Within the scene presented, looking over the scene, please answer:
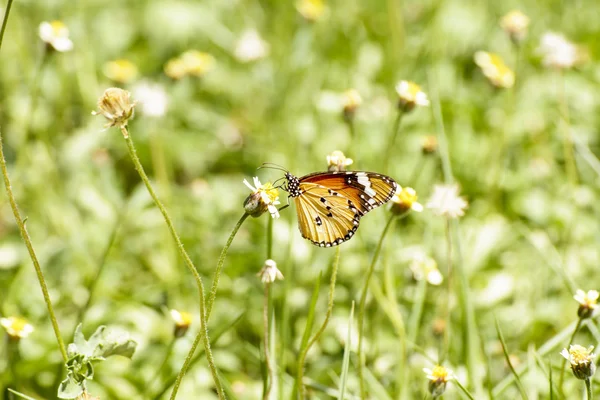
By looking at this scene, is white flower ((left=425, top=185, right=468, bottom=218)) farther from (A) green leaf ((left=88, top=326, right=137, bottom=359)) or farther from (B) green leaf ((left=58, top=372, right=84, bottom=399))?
(B) green leaf ((left=58, top=372, right=84, bottom=399))

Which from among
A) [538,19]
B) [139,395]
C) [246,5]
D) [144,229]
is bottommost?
[139,395]

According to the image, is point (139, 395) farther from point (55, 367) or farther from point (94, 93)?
point (94, 93)

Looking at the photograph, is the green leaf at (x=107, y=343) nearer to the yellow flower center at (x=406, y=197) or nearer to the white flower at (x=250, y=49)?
the yellow flower center at (x=406, y=197)

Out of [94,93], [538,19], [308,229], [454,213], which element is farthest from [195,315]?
[538,19]

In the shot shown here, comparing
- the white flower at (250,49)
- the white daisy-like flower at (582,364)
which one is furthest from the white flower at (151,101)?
the white daisy-like flower at (582,364)

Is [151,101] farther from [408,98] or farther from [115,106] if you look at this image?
[115,106]
